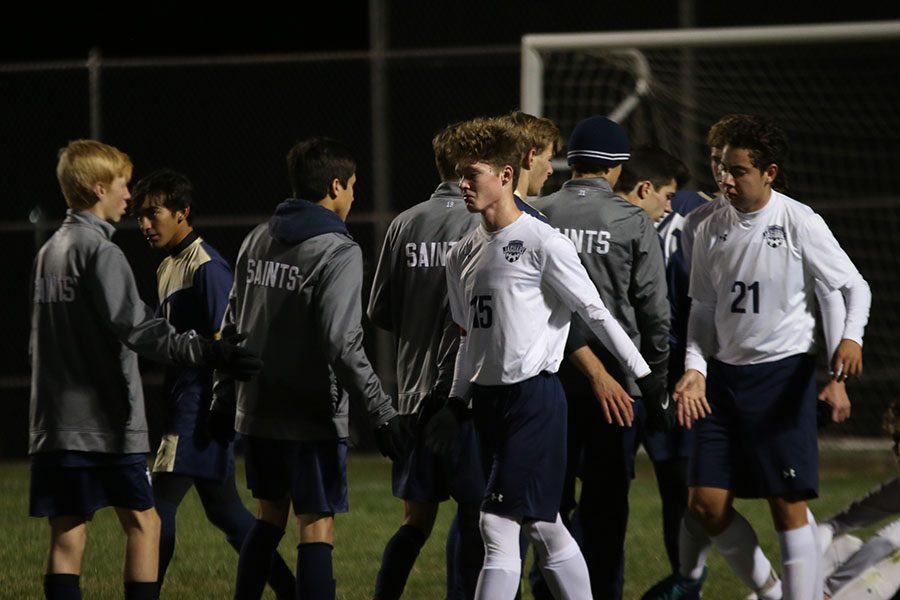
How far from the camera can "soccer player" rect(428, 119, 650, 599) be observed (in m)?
4.59

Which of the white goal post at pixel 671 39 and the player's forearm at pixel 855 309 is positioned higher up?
the white goal post at pixel 671 39

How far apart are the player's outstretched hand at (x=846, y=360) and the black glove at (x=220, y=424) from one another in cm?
218

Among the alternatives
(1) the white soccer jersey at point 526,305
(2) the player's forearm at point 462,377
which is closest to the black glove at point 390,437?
(2) the player's forearm at point 462,377

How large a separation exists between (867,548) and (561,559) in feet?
5.13

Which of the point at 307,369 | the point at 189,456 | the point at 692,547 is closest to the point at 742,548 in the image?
the point at 692,547

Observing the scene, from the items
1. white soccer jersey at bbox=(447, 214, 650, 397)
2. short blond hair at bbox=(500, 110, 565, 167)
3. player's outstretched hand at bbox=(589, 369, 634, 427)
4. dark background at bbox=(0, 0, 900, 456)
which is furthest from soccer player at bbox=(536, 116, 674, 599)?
dark background at bbox=(0, 0, 900, 456)

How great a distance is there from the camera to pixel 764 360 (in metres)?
5.04

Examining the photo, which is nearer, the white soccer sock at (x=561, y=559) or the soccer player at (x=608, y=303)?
the white soccer sock at (x=561, y=559)

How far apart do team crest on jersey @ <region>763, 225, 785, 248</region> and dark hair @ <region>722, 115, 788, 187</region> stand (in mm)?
213

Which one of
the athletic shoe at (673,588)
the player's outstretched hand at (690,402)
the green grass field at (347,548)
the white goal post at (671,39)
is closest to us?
the player's outstretched hand at (690,402)

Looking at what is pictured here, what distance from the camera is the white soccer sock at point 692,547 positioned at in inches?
215

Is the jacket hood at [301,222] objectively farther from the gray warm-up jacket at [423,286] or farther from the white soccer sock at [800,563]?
the white soccer sock at [800,563]

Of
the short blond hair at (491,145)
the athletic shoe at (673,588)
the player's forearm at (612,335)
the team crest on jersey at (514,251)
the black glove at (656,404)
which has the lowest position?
the athletic shoe at (673,588)

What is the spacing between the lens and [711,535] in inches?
202
